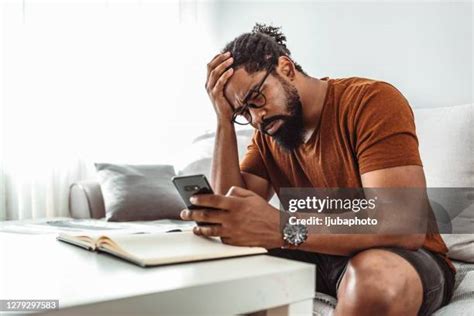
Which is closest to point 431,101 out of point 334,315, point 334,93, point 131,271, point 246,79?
point 334,93

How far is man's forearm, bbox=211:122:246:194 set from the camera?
1421mm

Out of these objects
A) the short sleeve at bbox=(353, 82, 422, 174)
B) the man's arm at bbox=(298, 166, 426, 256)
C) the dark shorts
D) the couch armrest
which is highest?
the short sleeve at bbox=(353, 82, 422, 174)

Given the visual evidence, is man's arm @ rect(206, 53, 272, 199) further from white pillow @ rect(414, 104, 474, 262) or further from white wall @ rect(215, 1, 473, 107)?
white wall @ rect(215, 1, 473, 107)

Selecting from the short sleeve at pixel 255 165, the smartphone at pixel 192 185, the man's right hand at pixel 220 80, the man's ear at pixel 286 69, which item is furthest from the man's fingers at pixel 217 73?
the smartphone at pixel 192 185

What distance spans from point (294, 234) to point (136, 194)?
1395 millimetres

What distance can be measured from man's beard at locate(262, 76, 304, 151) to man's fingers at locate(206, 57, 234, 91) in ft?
0.43

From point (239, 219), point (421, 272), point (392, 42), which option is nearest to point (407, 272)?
point (421, 272)

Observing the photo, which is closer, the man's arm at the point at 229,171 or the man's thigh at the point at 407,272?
the man's thigh at the point at 407,272

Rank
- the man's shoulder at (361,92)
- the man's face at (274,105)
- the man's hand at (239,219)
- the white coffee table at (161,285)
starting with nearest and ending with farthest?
the white coffee table at (161,285) < the man's hand at (239,219) < the man's shoulder at (361,92) < the man's face at (274,105)

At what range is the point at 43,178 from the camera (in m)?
2.59

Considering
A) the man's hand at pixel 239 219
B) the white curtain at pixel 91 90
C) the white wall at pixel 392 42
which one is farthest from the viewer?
the white curtain at pixel 91 90

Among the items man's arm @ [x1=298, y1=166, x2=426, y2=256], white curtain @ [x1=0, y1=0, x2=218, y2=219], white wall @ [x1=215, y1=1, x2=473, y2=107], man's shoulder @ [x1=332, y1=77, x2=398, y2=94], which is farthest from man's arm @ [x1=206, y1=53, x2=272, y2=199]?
white curtain @ [x1=0, y1=0, x2=218, y2=219]

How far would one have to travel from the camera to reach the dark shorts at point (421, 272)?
101 centimetres

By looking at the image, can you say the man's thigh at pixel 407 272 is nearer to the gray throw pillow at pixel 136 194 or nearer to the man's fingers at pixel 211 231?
the man's fingers at pixel 211 231
